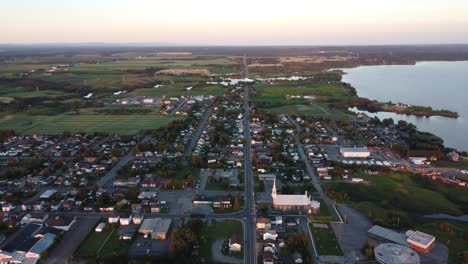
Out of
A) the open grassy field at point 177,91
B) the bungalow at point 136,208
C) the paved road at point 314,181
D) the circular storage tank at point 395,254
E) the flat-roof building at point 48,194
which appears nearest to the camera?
the circular storage tank at point 395,254

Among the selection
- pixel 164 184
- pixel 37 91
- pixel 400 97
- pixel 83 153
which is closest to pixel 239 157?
pixel 164 184

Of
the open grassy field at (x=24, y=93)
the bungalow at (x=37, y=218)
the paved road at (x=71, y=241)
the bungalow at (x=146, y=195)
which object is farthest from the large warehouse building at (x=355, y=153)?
the open grassy field at (x=24, y=93)

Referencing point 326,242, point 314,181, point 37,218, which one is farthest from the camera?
point 314,181

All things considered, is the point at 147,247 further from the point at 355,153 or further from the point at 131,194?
the point at 355,153

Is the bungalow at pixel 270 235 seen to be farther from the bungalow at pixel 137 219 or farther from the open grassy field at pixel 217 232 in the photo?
the bungalow at pixel 137 219

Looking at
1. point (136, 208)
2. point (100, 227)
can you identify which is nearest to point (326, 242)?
point (136, 208)

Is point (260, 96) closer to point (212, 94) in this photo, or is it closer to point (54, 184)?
point (212, 94)
